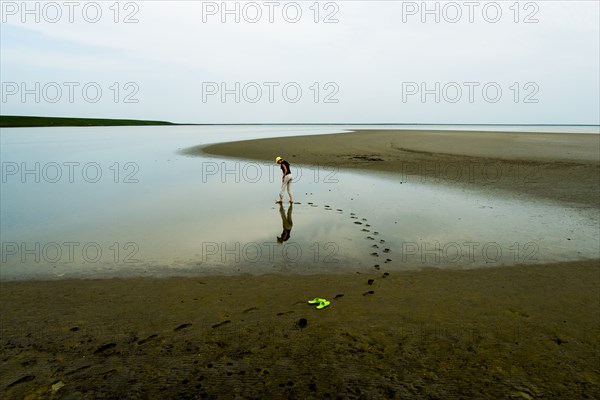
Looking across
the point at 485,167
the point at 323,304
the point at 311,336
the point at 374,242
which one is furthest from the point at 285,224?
the point at 485,167

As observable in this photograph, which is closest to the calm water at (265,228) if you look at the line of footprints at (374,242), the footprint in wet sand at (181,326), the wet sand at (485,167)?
the line of footprints at (374,242)

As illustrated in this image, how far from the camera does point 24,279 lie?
7770 millimetres

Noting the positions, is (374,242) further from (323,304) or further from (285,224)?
(323,304)

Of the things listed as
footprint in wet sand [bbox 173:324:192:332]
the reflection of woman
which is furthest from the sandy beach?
the reflection of woman

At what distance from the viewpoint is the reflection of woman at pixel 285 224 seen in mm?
10789

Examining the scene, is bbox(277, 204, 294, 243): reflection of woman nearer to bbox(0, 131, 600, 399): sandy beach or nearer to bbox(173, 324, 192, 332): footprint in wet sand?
bbox(0, 131, 600, 399): sandy beach

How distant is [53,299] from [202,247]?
12.0 feet

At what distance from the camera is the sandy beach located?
4523 millimetres

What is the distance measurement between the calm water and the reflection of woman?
14 cm

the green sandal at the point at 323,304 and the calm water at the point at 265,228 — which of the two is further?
the calm water at the point at 265,228

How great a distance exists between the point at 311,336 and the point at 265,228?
6.44 m

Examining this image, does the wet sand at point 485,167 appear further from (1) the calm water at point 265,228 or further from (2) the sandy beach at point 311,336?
(2) the sandy beach at point 311,336

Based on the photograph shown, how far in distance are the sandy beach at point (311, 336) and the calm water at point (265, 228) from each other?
85 centimetres

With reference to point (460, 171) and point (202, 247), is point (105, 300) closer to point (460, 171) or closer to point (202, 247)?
point (202, 247)
